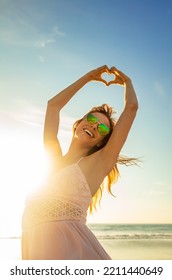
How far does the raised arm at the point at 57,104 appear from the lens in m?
3.38

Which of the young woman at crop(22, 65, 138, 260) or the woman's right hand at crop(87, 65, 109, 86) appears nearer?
the young woman at crop(22, 65, 138, 260)

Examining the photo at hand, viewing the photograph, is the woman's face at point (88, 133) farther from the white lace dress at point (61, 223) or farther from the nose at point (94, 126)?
the white lace dress at point (61, 223)

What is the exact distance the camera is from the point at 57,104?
3441 mm

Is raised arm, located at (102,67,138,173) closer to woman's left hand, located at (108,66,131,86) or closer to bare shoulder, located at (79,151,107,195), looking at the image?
bare shoulder, located at (79,151,107,195)

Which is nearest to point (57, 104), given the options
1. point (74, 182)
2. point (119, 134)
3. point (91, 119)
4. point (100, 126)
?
point (91, 119)

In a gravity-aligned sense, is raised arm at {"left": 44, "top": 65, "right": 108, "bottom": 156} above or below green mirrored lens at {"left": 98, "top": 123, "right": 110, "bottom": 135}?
above

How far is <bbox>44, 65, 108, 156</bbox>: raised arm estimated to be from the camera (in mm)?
3377

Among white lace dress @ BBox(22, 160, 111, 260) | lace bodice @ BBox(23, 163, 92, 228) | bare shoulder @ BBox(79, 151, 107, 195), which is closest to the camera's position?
white lace dress @ BBox(22, 160, 111, 260)

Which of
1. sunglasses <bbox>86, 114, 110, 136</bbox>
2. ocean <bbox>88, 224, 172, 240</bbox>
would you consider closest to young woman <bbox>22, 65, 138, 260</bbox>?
sunglasses <bbox>86, 114, 110, 136</bbox>

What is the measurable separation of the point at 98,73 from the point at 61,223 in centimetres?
147

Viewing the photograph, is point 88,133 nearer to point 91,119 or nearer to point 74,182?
point 91,119

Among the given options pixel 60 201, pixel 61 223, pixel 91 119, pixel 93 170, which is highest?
pixel 91 119

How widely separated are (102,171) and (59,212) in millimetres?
492
